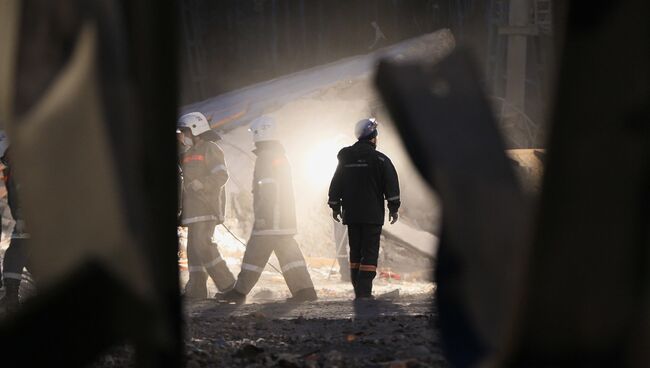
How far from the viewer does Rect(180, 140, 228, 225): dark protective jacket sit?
11828 millimetres

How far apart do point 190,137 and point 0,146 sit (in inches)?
246

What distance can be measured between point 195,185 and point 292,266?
141 centimetres

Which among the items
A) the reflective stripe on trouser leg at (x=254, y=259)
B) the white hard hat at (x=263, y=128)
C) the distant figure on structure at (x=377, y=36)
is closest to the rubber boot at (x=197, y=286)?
the reflective stripe on trouser leg at (x=254, y=259)

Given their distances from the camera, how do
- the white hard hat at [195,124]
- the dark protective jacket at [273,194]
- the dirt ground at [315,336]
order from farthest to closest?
1. the white hard hat at [195,124]
2. the dark protective jacket at [273,194]
3. the dirt ground at [315,336]

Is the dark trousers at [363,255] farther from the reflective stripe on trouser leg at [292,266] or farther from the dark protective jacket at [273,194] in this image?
the dark protective jacket at [273,194]

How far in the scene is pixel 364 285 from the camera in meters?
11.0

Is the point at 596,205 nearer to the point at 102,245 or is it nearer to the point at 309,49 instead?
the point at 102,245

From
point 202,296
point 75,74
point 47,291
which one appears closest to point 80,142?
point 75,74

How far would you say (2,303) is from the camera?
34.3ft

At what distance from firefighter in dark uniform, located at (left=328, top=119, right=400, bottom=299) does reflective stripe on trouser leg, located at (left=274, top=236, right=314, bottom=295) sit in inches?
19.1

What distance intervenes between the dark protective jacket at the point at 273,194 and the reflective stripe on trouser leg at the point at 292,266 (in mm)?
118

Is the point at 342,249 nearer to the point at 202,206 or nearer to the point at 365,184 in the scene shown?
the point at 202,206

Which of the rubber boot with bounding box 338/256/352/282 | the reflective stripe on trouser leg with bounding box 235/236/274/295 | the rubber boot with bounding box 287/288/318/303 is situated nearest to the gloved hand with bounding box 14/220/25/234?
the reflective stripe on trouser leg with bounding box 235/236/274/295

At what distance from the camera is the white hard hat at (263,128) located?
1158 cm
